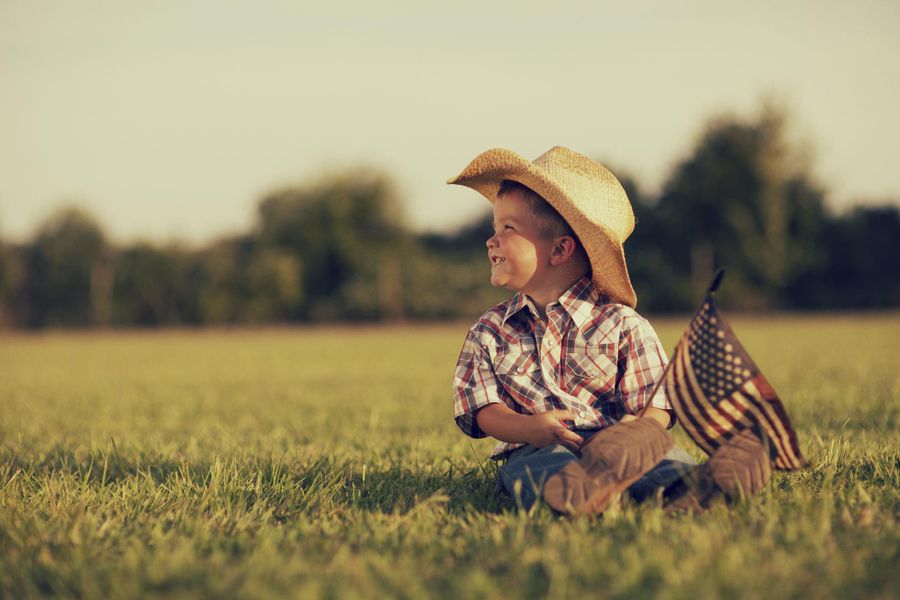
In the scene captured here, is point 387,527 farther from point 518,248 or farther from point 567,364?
point 518,248

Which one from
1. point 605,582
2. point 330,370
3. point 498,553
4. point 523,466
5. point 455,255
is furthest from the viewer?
point 455,255

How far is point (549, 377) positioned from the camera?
3008mm

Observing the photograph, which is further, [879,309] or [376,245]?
[376,245]

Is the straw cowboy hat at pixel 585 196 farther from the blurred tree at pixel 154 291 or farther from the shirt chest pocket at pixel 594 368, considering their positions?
the blurred tree at pixel 154 291

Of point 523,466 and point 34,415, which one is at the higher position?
point 523,466

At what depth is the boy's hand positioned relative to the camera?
2.71 meters

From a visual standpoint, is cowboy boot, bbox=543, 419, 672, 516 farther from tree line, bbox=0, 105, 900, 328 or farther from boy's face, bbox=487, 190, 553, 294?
tree line, bbox=0, 105, 900, 328

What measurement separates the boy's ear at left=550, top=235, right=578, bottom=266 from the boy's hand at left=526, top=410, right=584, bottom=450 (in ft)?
2.08

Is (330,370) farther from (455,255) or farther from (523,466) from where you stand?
(455,255)

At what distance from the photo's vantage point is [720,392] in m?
2.65

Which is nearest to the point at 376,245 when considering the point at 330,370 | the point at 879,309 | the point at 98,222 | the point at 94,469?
the point at 98,222

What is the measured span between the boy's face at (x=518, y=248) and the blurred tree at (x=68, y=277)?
43.4 meters

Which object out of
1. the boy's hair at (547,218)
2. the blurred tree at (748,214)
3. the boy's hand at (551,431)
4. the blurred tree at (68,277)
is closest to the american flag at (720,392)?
the boy's hand at (551,431)

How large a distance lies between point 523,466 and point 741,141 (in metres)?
36.4
